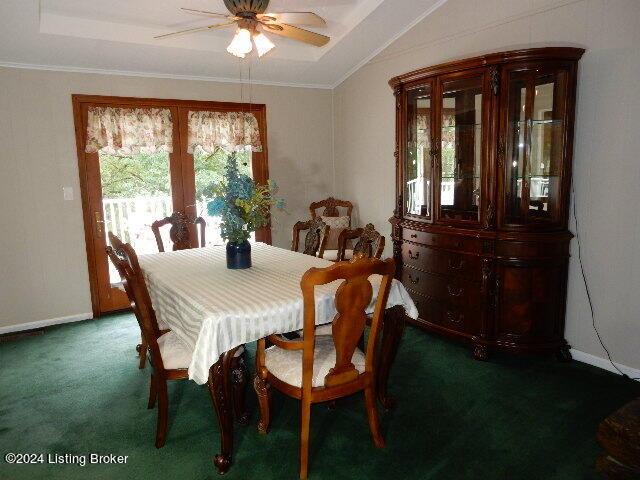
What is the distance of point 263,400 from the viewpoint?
224 cm

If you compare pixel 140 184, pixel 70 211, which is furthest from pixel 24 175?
pixel 140 184

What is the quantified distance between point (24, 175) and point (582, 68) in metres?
4.34

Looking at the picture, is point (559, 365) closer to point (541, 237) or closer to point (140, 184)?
point (541, 237)

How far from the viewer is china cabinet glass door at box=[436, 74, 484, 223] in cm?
317

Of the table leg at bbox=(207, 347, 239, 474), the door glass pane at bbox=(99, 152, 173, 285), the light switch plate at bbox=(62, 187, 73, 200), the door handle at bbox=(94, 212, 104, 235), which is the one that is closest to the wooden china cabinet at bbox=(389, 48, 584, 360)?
the table leg at bbox=(207, 347, 239, 474)

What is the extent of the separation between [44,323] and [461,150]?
3871mm

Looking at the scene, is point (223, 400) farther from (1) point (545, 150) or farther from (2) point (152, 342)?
(1) point (545, 150)

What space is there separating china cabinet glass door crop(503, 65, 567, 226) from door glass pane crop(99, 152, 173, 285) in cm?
314

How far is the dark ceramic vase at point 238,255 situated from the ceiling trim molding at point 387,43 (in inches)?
103

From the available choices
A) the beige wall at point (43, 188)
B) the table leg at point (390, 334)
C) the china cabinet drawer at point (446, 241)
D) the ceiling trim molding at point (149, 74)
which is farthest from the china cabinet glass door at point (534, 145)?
the beige wall at point (43, 188)

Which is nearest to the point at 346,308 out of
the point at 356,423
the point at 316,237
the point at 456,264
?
the point at 356,423

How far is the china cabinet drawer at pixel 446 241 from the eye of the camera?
310 centimetres

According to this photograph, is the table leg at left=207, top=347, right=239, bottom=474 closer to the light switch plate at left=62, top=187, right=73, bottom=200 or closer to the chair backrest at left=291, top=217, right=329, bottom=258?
the chair backrest at left=291, top=217, right=329, bottom=258

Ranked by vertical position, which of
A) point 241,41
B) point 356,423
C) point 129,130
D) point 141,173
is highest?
point 241,41
